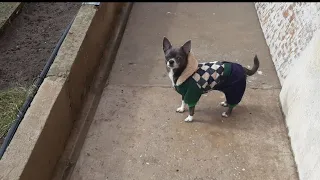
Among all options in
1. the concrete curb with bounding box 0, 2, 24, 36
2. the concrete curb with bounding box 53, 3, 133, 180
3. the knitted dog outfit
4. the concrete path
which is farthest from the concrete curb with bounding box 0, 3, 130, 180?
the knitted dog outfit

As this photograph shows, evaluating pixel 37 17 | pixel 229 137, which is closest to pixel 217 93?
pixel 229 137

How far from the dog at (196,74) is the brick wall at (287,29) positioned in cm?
91

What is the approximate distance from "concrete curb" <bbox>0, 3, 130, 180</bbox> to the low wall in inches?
90.5

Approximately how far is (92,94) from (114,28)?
1.50 meters

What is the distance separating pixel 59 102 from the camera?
170 inches

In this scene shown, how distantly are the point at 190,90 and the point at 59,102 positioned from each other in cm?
133

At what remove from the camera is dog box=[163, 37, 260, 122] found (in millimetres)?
4480

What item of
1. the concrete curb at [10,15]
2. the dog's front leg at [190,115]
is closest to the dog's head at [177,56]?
the dog's front leg at [190,115]

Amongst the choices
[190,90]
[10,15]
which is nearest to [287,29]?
[190,90]

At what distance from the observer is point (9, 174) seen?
3.52m

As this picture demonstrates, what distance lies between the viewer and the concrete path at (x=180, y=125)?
4.41m

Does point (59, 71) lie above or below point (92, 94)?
above

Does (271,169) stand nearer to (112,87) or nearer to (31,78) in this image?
(112,87)

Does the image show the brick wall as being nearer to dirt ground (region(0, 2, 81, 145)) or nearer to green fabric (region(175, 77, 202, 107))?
green fabric (region(175, 77, 202, 107))
